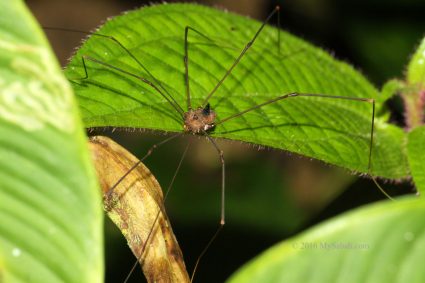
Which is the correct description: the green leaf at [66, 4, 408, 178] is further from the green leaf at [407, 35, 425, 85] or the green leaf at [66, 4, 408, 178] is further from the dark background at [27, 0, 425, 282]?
the dark background at [27, 0, 425, 282]

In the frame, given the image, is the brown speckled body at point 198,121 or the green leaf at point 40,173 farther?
the brown speckled body at point 198,121

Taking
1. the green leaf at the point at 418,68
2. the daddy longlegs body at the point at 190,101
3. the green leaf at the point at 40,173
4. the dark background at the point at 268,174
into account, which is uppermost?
the dark background at the point at 268,174

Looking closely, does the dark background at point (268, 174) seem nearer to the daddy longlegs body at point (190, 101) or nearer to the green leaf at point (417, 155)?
the daddy longlegs body at point (190, 101)

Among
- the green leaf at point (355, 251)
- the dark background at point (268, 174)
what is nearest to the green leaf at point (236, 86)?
the green leaf at point (355, 251)

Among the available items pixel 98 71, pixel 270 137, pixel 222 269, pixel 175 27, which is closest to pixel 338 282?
pixel 270 137

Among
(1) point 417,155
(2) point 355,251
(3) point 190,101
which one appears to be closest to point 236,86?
(3) point 190,101
